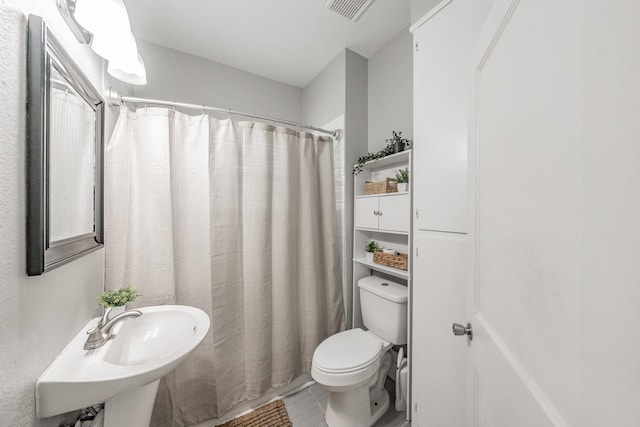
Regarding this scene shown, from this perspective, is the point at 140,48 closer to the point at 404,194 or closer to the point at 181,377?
the point at 404,194

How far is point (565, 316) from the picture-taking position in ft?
1.08

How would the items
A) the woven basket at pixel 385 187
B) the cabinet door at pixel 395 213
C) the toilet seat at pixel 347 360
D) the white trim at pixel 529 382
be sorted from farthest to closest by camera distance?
the woven basket at pixel 385 187 < the cabinet door at pixel 395 213 < the toilet seat at pixel 347 360 < the white trim at pixel 529 382

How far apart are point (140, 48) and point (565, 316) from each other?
98.3 inches

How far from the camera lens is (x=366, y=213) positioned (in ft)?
5.39

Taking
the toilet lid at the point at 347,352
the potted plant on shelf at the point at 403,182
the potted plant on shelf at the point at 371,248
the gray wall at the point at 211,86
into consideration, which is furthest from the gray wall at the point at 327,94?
the toilet lid at the point at 347,352

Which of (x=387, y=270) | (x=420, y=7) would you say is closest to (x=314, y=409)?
(x=387, y=270)

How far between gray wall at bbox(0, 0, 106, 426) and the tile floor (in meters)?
1.19

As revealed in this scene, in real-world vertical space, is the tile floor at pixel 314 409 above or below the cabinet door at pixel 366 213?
below

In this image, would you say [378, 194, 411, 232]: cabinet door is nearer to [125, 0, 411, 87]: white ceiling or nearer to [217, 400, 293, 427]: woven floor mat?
[125, 0, 411, 87]: white ceiling

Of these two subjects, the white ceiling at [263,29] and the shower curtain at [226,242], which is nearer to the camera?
the shower curtain at [226,242]

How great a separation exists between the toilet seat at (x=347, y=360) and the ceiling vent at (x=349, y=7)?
2.07 metres

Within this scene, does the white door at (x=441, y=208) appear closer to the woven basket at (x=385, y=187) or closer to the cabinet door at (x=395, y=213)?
the cabinet door at (x=395, y=213)

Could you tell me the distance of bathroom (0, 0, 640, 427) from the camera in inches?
9.9

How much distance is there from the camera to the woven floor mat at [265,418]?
4.52ft
